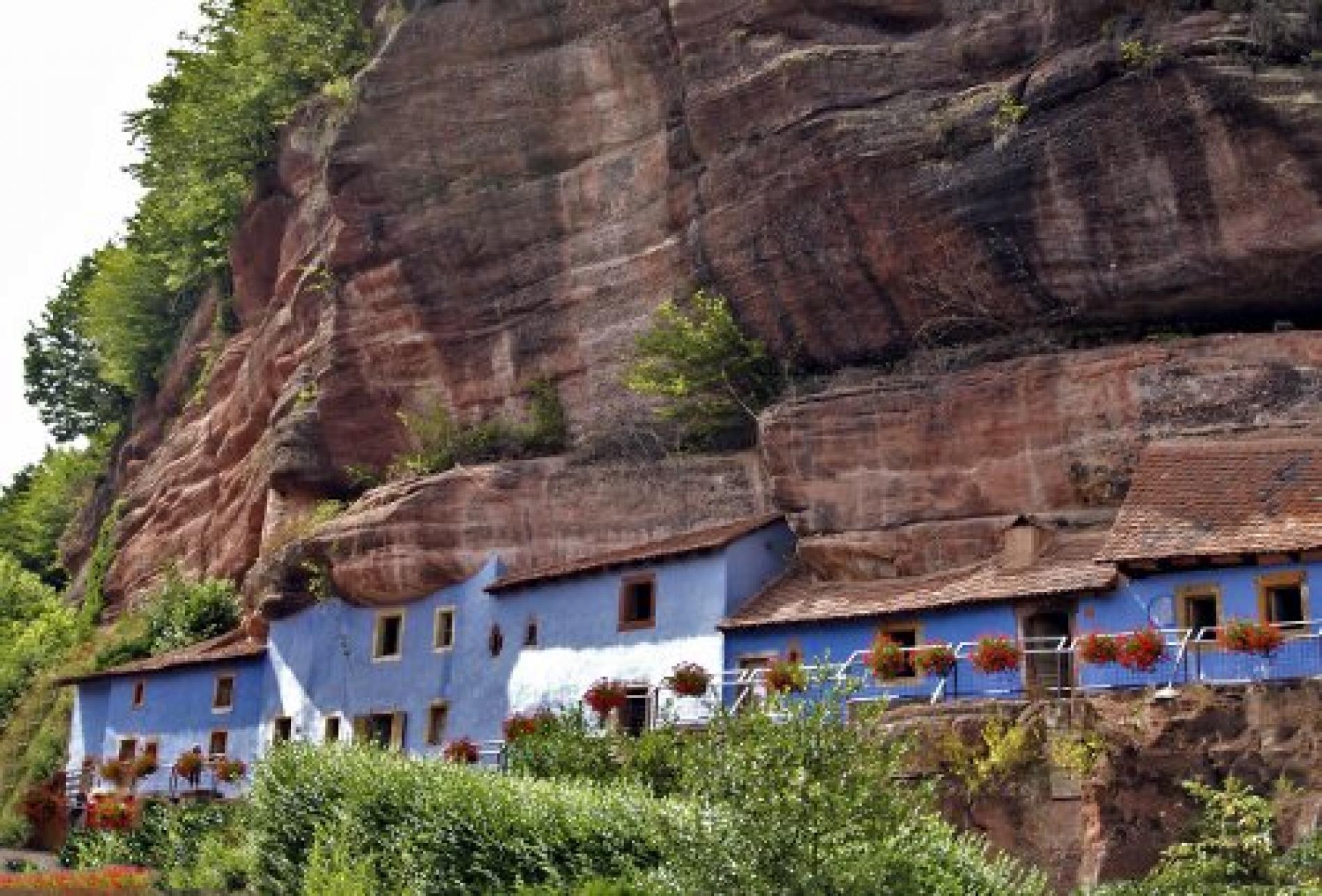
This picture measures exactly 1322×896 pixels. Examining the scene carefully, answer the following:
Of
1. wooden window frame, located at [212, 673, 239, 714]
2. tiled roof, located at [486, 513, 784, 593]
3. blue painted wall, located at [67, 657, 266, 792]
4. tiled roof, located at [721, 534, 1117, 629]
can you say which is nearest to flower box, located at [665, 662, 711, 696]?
tiled roof, located at [721, 534, 1117, 629]

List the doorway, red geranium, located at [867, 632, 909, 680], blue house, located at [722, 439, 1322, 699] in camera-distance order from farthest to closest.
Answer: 1. the doorway
2. red geranium, located at [867, 632, 909, 680]
3. blue house, located at [722, 439, 1322, 699]

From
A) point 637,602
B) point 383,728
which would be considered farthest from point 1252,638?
point 383,728

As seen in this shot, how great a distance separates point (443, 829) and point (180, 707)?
26.0 m

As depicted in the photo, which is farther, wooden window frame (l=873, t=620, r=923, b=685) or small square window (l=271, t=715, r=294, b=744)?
small square window (l=271, t=715, r=294, b=744)

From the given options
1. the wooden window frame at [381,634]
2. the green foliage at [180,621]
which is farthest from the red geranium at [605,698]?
the green foliage at [180,621]

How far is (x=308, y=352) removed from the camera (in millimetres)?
55094

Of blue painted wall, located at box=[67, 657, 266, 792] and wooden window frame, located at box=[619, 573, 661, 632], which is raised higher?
wooden window frame, located at box=[619, 573, 661, 632]

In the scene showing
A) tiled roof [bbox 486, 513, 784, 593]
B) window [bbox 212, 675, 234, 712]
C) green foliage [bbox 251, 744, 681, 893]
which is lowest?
green foliage [bbox 251, 744, 681, 893]

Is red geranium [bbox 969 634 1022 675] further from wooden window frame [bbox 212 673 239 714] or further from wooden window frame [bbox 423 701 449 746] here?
wooden window frame [bbox 212 673 239 714]

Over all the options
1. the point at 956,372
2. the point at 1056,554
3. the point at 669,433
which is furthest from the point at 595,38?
the point at 1056,554

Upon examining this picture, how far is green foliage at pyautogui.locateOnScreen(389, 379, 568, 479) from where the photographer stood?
162ft

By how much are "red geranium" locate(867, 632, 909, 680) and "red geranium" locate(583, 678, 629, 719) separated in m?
6.69

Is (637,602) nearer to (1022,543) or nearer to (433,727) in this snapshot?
(433,727)

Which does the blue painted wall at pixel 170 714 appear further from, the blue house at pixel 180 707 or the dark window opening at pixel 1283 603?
the dark window opening at pixel 1283 603
